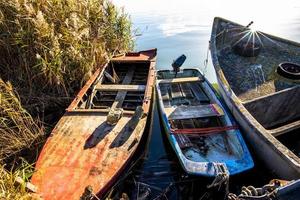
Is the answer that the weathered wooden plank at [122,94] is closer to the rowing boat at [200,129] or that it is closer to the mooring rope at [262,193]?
the rowing boat at [200,129]

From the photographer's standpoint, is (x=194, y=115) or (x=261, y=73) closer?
(x=194, y=115)

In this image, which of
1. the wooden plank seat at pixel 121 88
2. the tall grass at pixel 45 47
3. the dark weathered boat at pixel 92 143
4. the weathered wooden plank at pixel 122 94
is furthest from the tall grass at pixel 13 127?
the wooden plank seat at pixel 121 88

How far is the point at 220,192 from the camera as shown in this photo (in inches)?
180

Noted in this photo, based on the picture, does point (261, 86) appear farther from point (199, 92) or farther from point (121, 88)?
point (121, 88)

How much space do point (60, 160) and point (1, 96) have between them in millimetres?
1446

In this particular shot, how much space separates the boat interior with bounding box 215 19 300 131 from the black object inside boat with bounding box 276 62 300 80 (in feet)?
0.17

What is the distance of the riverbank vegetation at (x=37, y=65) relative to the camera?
5.43 m

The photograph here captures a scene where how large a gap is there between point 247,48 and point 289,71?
150 centimetres

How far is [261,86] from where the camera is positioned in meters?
7.31

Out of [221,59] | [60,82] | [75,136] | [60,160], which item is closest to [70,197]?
[60,160]

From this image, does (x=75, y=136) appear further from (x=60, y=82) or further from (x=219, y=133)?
(x=219, y=133)

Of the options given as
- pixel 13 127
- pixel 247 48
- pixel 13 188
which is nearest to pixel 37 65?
pixel 13 127

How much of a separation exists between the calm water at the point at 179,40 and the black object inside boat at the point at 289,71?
238 cm

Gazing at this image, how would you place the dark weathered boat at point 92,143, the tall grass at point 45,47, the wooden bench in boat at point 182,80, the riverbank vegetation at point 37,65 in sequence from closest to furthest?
the dark weathered boat at point 92,143 < the riverbank vegetation at point 37,65 < the tall grass at point 45,47 < the wooden bench in boat at point 182,80
